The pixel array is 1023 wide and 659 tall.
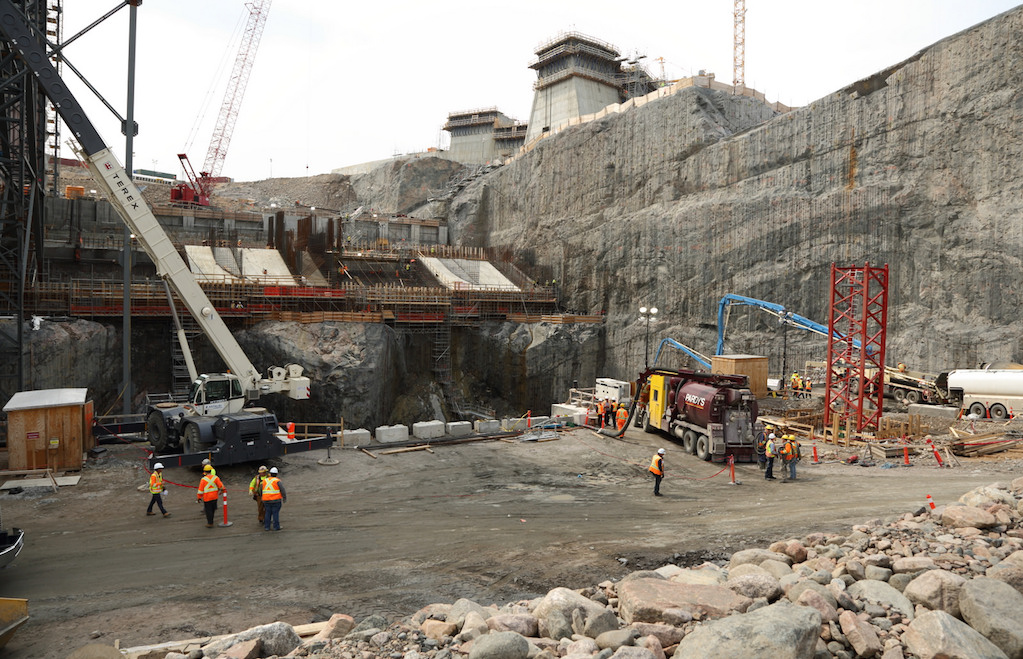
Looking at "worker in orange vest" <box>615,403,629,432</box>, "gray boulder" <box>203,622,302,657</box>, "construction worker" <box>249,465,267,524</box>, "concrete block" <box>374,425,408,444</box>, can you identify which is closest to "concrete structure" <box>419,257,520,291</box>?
"worker in orange vest" <box>615,403,629,432</box>

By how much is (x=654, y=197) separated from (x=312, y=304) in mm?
26525

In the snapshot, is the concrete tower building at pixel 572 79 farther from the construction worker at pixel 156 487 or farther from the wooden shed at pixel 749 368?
the construction worker at pixel 156 487

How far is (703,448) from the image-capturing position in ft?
69.2

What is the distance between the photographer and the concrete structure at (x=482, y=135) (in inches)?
4008

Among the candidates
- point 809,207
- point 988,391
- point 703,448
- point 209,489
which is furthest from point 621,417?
point 809,207

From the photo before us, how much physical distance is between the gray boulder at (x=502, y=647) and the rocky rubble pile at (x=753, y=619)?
0.01 metres

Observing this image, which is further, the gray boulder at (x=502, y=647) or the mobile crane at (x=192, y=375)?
the mobile crane at (x=192, y=375)

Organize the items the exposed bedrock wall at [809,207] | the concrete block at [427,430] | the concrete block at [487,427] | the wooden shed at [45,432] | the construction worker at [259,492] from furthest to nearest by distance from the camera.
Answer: the exposed bedrock wall at [809,207], the concrete block at [487,427], the concrete block at [427,430], the wooden shed at [45,432], the construction worker at [259,492]

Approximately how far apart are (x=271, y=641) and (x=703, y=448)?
1694cm

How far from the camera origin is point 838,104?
3831 cm

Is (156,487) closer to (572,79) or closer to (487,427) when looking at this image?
(487,427)

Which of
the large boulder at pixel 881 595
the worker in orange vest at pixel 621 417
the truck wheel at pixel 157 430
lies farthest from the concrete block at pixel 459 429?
the large boulder at pixel 881 595

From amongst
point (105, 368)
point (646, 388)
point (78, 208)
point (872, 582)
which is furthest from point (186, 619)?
point (78, 208)

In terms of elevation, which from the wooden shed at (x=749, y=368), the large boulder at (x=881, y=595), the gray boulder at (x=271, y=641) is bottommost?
the gray boulder at (x=271, y=641)
